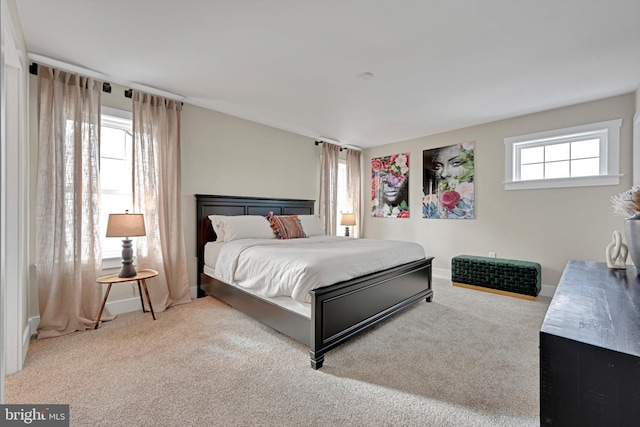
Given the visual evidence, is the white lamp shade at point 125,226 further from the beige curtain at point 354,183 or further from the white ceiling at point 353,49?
the beige curtain at point 354,183

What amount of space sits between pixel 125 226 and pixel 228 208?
146cm

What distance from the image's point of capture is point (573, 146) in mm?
3744

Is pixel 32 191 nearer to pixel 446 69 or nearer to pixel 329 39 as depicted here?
pixel 329 39

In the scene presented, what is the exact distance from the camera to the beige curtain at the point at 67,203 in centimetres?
258

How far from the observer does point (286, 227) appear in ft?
12.9

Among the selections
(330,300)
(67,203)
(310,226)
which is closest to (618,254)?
(330,300)

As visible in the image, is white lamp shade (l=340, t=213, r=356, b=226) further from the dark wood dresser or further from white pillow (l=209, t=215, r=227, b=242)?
the dark wood dresser

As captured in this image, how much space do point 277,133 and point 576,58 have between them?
3.73m

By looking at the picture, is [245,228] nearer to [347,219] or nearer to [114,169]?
[114,169]

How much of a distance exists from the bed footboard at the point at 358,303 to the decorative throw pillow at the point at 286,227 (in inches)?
62.0

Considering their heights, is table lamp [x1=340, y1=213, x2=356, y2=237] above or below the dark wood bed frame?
above

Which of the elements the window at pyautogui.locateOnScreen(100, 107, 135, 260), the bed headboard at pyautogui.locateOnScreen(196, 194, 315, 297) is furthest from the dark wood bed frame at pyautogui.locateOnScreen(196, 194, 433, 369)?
the window at pyautogui.locateOnScreen(100, 107, 135, 260)

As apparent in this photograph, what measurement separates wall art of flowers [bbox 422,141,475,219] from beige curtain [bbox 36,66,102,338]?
4.74 meters

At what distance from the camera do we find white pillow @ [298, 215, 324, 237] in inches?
171
